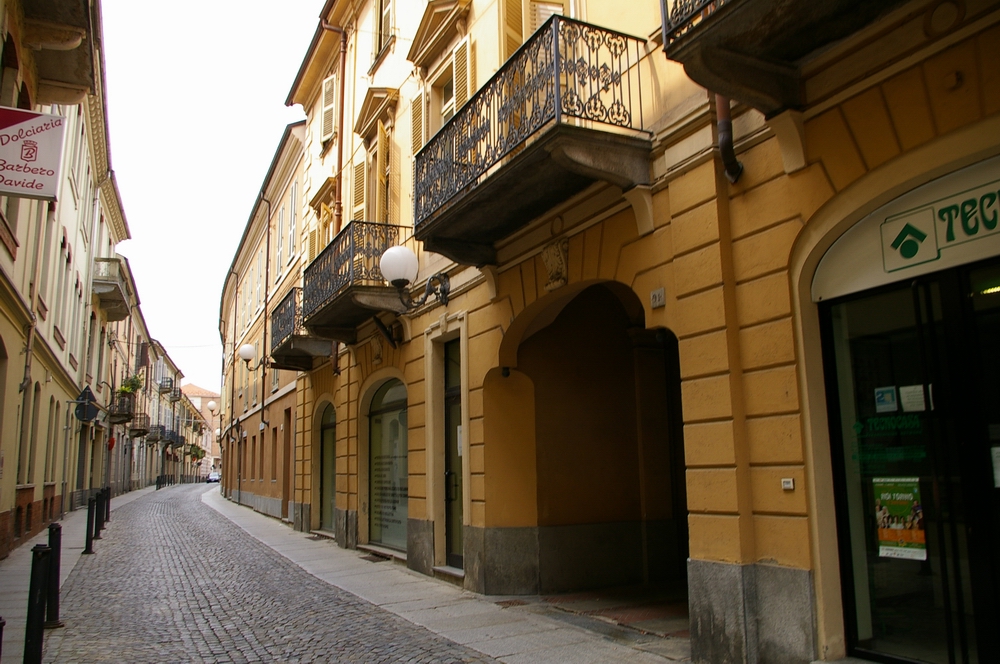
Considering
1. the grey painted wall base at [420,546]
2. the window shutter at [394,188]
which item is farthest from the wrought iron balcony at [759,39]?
the window shutter at [394,188]

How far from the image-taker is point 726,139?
6.25 m

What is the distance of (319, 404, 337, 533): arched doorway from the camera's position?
1814 cm

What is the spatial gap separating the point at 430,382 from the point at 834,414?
679cm

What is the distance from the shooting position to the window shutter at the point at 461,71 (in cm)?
1068

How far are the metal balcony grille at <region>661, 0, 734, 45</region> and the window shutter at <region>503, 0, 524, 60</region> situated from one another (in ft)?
12.8

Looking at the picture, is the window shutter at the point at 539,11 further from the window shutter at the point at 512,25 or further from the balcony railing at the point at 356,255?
the balcony railing at the point at 356,255

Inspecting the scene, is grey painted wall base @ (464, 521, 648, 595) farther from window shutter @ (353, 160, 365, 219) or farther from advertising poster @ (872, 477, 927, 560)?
window shutter @ (353, 160, 365, 219)

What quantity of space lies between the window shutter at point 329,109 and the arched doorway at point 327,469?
6.32 metres

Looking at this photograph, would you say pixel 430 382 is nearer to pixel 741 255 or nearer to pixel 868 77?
pixel 741 255

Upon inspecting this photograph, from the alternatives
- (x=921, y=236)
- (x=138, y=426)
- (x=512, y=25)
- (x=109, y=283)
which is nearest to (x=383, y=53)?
(x=512, y=25)

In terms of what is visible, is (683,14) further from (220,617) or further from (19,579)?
(19,579)

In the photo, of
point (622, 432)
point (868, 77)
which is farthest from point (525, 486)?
point (868, 77)

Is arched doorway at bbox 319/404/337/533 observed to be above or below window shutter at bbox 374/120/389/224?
below

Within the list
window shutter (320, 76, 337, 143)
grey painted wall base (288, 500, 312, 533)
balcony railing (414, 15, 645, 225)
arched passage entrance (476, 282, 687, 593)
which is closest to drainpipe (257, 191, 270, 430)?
grey painted wall base (288, 500, 312, 533)
